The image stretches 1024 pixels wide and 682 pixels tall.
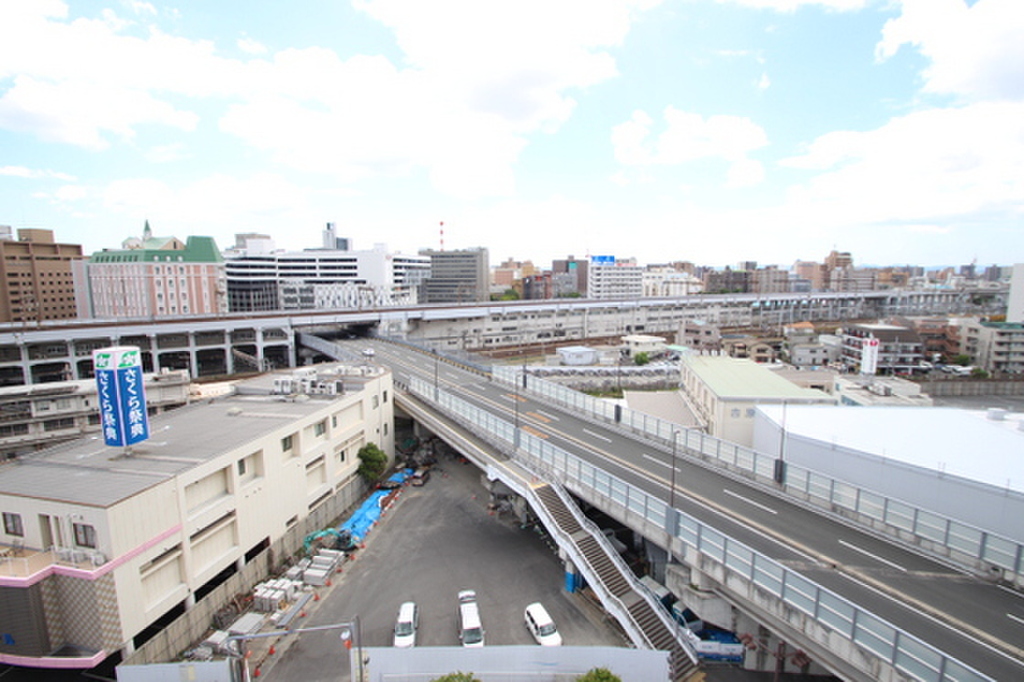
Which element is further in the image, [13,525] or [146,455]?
[146,455]

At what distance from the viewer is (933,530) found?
1520 centimetres

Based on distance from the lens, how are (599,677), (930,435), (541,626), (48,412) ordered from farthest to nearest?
(48,412) → (930,435) → (541,626) → (599,677)

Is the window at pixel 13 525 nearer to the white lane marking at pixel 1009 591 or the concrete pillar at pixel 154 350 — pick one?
the white lane marking at pixel 1009 591

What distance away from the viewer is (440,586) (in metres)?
20.8

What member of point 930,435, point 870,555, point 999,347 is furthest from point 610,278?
point 870,555

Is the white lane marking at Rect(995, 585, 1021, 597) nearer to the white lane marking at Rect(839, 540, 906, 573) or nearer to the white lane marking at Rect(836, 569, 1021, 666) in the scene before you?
the white lane marking at Rect(839, 540, 906, 573)

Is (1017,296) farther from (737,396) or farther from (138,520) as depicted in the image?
(138,520)

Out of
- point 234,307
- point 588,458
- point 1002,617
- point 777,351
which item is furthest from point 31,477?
point 234,307

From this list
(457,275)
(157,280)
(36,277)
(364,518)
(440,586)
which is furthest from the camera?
(457,275)

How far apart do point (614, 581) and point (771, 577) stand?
5913mm

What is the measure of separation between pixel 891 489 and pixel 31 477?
104 feet

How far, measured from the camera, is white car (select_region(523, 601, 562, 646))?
670 inches

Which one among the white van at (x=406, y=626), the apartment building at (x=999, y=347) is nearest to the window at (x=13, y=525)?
the white van at (x=406, y=626)

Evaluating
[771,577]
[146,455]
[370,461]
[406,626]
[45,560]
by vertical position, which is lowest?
[406,626]
